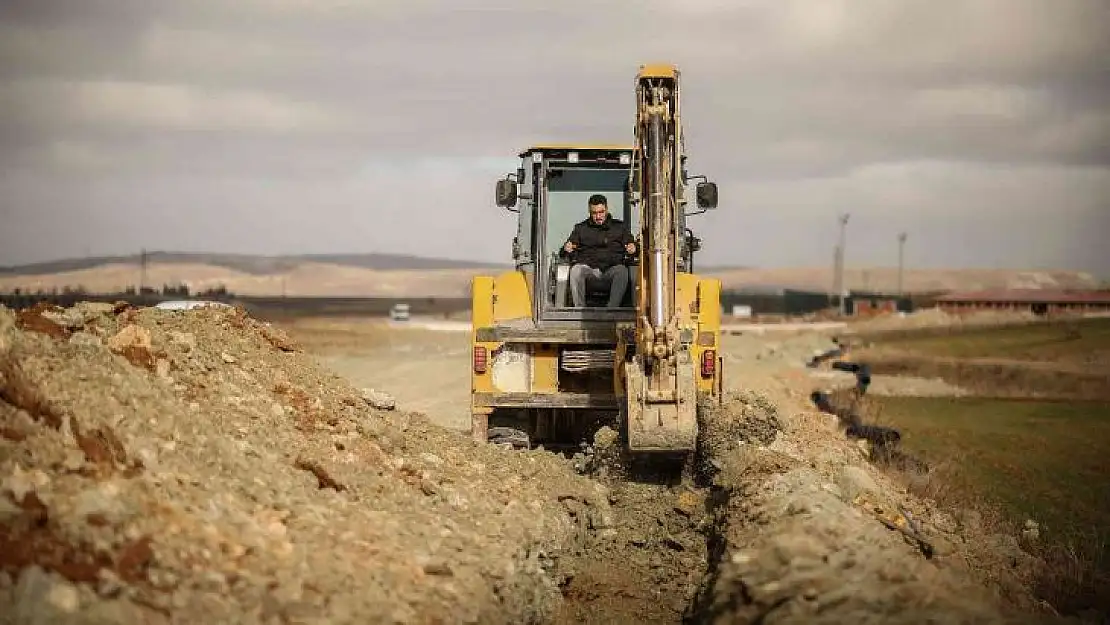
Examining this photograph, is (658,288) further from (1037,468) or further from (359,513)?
(1037,468)

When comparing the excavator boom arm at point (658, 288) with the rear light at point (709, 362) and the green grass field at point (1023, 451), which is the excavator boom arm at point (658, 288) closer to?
the rear light at point (709, 362)

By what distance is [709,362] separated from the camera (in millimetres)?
13109

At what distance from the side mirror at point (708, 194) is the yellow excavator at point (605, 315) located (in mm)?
12

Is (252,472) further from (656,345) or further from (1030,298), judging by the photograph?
(1030,298)

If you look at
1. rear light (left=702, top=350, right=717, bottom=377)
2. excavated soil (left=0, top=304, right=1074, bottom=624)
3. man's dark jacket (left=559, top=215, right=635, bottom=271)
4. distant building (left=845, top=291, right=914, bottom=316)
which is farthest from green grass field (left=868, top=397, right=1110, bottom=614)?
distant building (left=845, top=291, right=914, bottom=316)

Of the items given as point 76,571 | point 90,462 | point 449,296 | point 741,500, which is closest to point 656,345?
point 741,500

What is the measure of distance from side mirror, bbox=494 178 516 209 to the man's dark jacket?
762 mm

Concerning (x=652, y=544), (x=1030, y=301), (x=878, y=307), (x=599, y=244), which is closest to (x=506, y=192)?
(x=599, y=244)

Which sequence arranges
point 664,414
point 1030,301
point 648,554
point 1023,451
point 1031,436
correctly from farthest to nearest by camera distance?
1. point 1030,301
2. point 1031,436
3. point 1023,451
4. point 664,414
5. point 648,554

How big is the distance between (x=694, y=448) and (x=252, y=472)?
4.63m

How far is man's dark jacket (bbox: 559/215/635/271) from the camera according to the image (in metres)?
13.7

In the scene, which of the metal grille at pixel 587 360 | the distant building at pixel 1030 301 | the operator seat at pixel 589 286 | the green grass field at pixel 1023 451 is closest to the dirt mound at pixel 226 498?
the metal grille at pixel 587 360

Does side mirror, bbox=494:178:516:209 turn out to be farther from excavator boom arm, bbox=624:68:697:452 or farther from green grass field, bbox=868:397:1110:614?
green grass field, bbox=868:397:1110:614

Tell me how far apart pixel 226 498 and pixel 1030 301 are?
8524cm
